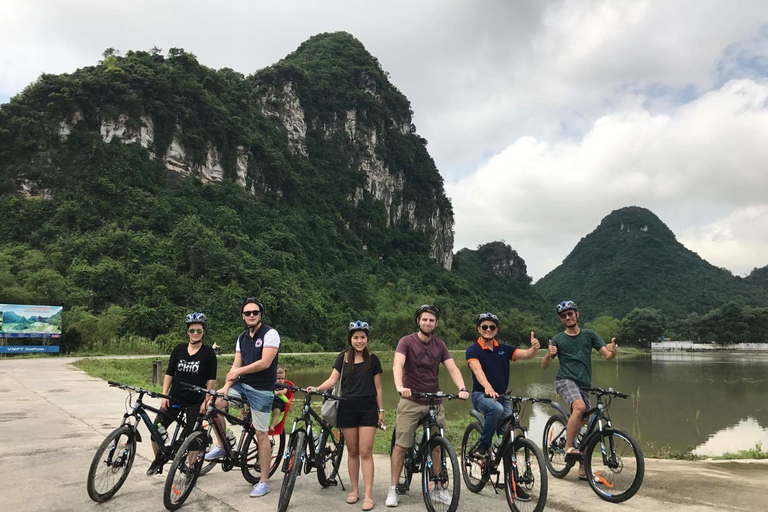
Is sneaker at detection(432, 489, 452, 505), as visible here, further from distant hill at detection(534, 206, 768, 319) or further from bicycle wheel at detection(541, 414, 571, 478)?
distant hill at detection(534, 206, 768, 319)

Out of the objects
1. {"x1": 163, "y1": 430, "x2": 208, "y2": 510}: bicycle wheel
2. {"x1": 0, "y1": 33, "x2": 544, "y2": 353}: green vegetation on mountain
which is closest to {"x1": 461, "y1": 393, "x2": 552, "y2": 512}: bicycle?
{"x1": 163, "y1": 430, "x2": 208, "y2": 510}: bicycle wheel

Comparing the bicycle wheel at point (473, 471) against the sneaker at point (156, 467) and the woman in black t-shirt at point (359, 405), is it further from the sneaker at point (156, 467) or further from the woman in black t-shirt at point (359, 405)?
the sneaker at point (156, 467)

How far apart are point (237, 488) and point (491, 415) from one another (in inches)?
91.0

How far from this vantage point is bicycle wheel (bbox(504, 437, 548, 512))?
3.63 m

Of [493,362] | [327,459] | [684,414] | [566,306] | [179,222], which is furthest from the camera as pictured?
[179,222]

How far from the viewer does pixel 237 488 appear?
4254mm

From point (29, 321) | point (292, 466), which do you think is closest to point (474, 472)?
point (292, 466)

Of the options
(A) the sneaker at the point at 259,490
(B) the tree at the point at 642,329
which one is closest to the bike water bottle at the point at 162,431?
(A) the sneaker at the point at 259,490

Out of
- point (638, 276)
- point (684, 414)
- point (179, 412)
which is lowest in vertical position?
point (684, 414)

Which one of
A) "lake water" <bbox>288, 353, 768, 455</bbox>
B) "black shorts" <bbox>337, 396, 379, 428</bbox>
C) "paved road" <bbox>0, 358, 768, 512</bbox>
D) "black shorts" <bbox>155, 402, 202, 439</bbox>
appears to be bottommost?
"lake water" <bbox>288, 353, 768, 455</bbox>

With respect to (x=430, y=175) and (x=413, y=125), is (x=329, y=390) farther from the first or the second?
(x=413, y=125)

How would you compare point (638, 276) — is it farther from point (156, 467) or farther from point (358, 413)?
point (156, 467)

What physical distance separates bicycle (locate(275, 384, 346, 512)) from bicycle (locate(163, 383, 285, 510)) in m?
0.40

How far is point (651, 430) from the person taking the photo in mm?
10523
